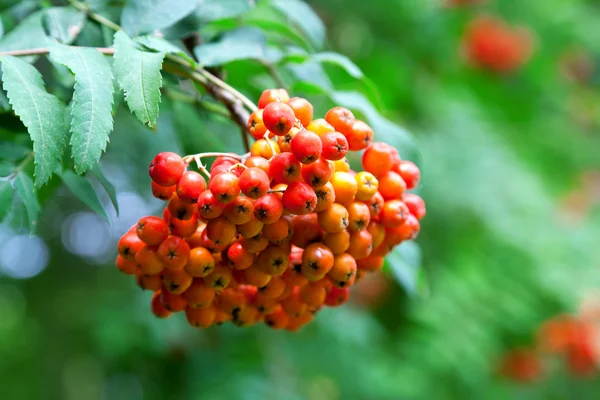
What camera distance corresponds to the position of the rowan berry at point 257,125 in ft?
3.56

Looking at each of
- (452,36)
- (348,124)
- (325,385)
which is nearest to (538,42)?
(452,36)

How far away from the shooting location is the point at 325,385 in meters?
3.86

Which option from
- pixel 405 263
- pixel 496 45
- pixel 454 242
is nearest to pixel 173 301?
pixel 405 263

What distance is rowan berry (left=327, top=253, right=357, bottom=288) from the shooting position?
1.10m

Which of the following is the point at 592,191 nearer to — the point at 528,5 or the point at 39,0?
the point at 528,5

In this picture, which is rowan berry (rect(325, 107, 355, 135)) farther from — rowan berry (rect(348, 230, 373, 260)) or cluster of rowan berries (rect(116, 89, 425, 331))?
rowan berry (rect(348, 230, 373, 260))

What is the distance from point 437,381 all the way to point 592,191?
6.88 ft

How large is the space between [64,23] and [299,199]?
31.0 inches

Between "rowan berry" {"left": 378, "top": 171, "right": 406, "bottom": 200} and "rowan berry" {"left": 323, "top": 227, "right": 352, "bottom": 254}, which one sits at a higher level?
"rowan berry" {"left": 378, "top": 171, "right": 406, "bottom": 200}

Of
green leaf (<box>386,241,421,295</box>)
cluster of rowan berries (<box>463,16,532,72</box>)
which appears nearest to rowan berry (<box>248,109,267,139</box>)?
green leaf (<box>386,241,421,295</box>)

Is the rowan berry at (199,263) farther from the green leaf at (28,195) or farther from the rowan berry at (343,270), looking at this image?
the green leaf at (28,195)

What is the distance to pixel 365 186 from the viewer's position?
1108mm

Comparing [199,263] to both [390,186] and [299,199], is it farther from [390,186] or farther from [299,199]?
[390,186]

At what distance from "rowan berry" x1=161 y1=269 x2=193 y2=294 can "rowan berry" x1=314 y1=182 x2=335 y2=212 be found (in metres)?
0.27
